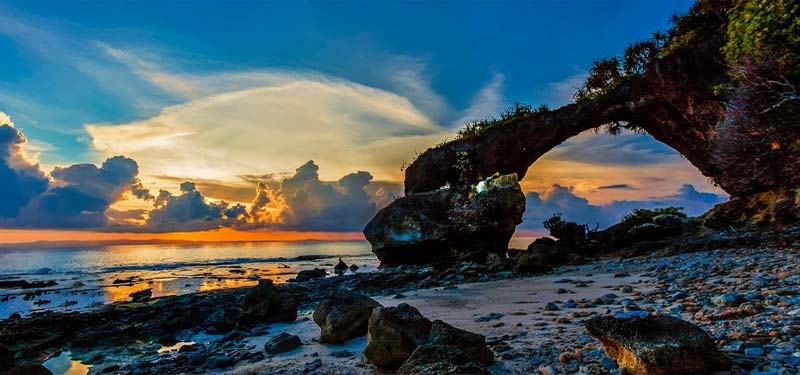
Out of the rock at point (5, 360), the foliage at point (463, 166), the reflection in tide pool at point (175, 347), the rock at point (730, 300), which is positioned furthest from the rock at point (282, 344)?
the foliage at point (463, 166)

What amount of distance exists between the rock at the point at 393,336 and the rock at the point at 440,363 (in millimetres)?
1095

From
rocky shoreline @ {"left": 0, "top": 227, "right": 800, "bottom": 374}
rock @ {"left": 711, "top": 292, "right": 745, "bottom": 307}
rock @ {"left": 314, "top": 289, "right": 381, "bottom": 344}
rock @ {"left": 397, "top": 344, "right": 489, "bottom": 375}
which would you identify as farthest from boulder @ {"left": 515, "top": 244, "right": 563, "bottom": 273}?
rock @ {"left": 397, "top": 344, "right": 489, "bottom": 375}

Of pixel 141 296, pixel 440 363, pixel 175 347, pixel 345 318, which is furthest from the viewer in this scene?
pixel 141 296

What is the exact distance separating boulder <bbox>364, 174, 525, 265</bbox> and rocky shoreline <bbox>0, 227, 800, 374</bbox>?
24.3 ft

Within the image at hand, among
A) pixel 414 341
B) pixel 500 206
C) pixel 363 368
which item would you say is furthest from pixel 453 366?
pixel 500 206

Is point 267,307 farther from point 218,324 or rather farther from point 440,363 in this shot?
point 440,363

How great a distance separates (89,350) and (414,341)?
9.03 m

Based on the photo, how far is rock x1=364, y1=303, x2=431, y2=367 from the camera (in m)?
5.16

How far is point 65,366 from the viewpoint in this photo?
28.3ft

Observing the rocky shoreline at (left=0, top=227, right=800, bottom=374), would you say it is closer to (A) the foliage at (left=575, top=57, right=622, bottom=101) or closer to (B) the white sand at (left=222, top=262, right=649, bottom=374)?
(B) the white sand at (left=222, top=262, right=649, bottom=374)

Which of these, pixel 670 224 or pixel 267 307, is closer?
pixel 267 307

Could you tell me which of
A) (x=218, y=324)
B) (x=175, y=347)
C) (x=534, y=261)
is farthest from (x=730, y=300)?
(x=218, y=324)

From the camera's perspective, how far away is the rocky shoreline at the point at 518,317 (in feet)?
15.5

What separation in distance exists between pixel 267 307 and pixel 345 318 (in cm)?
461
